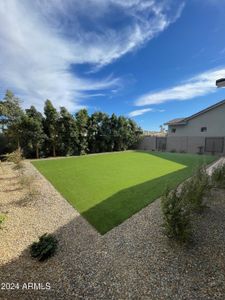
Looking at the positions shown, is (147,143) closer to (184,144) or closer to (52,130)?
(184,144)

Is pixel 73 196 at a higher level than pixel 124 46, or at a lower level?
lower

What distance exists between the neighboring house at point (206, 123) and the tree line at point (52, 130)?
8233mm

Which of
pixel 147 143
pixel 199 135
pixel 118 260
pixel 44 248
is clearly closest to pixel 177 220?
pixel 118 260

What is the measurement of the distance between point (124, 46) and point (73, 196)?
8074 mm

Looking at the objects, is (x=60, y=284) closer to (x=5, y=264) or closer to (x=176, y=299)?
(x=5, y=264)

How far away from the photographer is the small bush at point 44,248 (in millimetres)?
2840

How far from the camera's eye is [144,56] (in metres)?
10.1

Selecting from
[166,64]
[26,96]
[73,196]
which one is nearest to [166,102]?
[166,64]

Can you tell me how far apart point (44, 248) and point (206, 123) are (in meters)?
19.4

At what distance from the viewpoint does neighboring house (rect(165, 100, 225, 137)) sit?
1675cm

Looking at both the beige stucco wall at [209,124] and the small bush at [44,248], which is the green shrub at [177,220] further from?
the beige stucco wall at [209,124]

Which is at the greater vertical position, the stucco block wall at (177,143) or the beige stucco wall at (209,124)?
the beige stucco wall at (209,124)

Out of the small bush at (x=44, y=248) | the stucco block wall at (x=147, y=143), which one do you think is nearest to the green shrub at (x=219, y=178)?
the small bush at (x=44, y=248)

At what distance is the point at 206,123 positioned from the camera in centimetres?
1786
